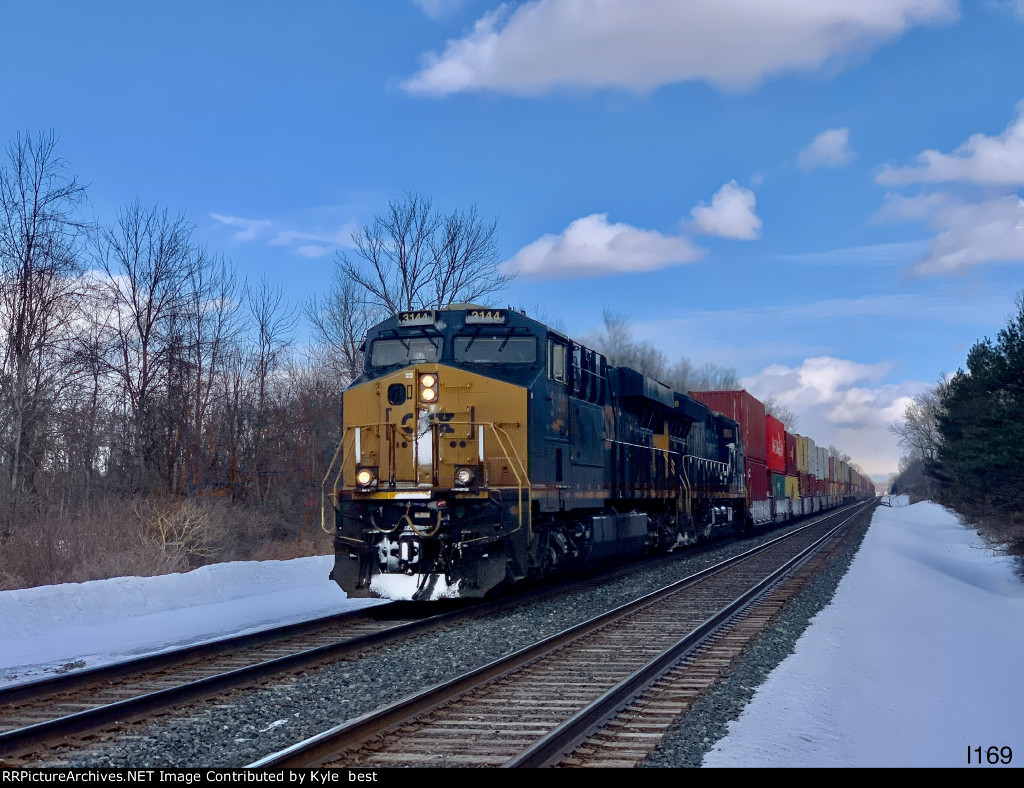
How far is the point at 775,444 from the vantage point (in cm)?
3850

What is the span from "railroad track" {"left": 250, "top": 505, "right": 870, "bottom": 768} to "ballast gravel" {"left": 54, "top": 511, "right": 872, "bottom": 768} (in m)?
0.37

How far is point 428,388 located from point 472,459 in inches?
43.2

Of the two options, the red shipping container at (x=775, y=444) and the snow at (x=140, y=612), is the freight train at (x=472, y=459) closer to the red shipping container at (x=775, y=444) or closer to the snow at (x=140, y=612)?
the snow at (x=140, y=612)

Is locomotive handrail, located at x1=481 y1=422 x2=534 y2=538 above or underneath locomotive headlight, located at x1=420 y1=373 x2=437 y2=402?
underneath

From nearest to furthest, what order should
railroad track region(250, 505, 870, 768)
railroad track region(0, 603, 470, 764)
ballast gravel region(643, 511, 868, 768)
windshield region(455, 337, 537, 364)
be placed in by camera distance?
railroad track region(250, 505, 870, 768) < ballast gravel region(643, 511, 868, 768) < railroad track region(0, 603, 470, 764) < windshield region(455, 337, 537, 364)

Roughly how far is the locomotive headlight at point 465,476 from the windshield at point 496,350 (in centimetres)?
188

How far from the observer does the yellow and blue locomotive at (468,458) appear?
11.2 metres

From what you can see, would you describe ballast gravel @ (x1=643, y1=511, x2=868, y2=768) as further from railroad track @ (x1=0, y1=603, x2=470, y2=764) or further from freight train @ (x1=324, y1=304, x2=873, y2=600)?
railroad track @ (x1=0, y1=603, x2=470, y2=764)

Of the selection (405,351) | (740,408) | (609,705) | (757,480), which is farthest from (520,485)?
(757,480)

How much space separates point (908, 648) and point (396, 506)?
20.4ft

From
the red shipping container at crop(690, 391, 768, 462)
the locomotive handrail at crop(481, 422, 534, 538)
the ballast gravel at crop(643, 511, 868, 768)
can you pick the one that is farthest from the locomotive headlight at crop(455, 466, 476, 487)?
the red shipping container at crop(690, 391, 768, 462)

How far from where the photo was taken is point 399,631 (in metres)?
10.2

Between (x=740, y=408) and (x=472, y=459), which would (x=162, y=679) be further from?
(x=740, y=408)

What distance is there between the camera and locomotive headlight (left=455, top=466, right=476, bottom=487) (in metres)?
11.2
